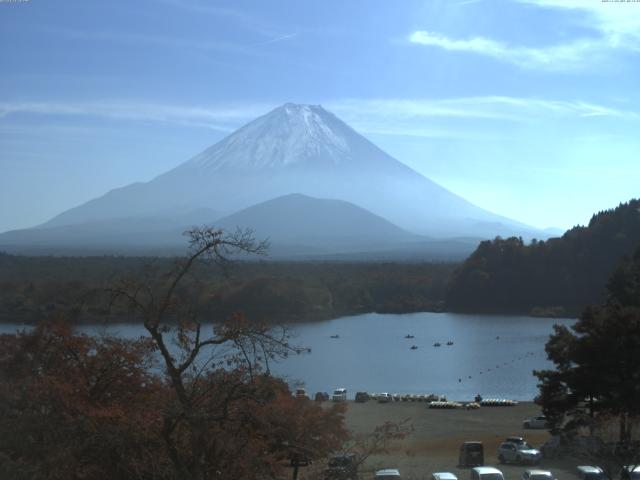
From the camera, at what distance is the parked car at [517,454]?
844cm

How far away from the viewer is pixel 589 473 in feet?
23.2

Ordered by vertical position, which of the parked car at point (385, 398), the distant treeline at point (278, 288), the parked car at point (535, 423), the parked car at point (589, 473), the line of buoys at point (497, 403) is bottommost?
the parked car at point (385, 398)

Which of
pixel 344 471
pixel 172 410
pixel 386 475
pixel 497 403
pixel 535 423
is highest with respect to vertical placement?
pixel 172 410

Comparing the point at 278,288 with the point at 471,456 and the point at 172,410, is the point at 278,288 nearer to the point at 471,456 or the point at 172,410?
the point at 471,456

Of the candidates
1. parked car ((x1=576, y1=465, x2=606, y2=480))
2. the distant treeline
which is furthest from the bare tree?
the distant treeline

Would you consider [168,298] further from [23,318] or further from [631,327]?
[23,318]

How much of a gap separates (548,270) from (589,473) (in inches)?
1155

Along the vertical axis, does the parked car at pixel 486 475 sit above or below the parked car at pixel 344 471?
below

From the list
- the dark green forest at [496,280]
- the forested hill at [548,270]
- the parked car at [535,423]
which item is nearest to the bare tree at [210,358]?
the parked car at [535,423]

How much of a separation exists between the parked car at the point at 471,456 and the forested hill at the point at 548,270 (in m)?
25.9

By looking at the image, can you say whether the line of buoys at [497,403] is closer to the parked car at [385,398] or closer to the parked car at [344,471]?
the parked car at [385,398]

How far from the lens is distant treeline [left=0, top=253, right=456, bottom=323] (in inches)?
847

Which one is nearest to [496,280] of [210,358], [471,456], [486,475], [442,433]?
[442,433]

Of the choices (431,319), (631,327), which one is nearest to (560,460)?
(631,327)
